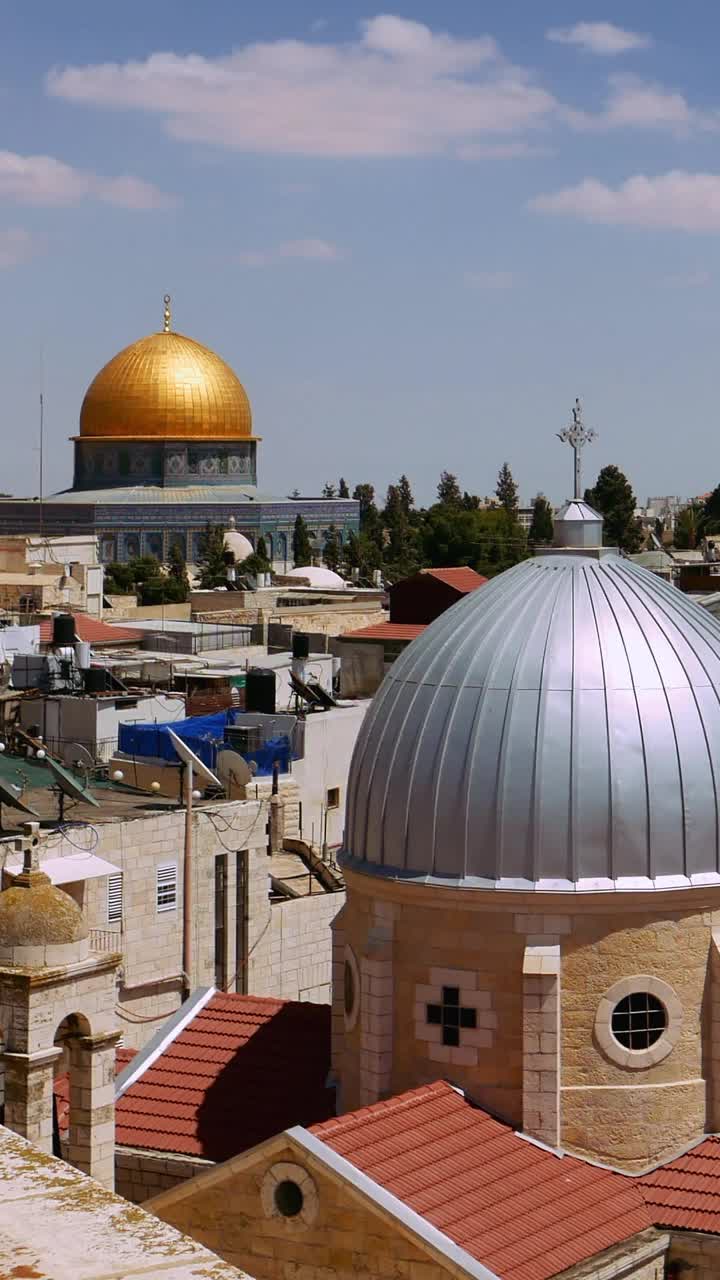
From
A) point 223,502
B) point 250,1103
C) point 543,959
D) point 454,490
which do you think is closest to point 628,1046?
point 543,959

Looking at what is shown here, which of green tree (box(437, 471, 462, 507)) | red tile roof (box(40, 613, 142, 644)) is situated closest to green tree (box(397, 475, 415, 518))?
green tree (box(437, 471, 462, 507))

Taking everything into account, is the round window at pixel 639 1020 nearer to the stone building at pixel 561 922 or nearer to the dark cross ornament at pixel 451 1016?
the stone building at pixel 561 922

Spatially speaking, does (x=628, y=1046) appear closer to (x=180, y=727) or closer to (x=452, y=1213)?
(x=452, y=1213)

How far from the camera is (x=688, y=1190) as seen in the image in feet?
56.4

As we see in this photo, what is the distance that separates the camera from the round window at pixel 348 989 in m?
18.6

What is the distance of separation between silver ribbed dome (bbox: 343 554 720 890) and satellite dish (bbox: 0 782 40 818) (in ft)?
27.5

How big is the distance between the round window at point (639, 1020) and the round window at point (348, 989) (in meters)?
2.25

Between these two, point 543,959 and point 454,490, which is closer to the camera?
point 543,959

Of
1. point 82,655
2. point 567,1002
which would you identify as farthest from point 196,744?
point 567,1002

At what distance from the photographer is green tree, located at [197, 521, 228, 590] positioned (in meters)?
91.2

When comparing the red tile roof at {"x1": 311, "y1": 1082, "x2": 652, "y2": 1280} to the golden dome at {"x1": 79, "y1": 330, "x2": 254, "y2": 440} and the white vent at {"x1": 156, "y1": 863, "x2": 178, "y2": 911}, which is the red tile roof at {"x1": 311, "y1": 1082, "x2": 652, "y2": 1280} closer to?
the white vent at {"x1": 156, "y1": 863, "x2": 178, "y2": 911}

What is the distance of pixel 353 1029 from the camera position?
60.3 ft

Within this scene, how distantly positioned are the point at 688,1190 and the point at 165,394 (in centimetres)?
Result: 10608

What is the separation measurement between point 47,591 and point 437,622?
48.3m
